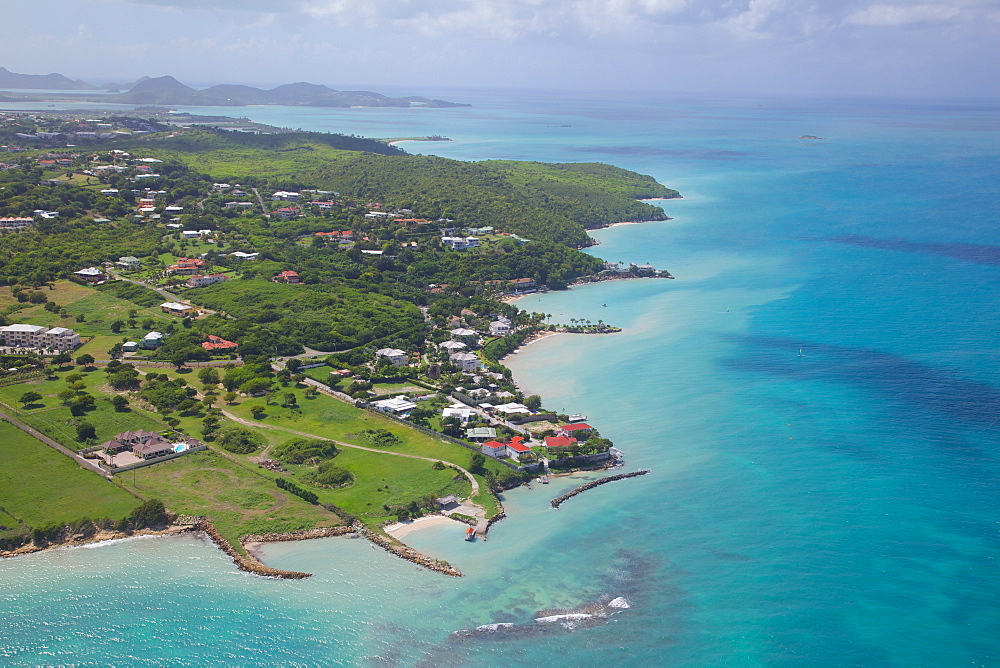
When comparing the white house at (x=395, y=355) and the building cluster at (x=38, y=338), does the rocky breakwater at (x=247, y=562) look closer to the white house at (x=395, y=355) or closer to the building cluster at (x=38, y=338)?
the white house at (x=395, y=355)

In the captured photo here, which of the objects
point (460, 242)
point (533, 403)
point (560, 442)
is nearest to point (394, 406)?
point (533, 403)

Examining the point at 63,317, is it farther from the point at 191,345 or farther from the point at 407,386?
the point at 407,386

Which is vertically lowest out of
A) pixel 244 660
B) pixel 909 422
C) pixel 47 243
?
pixel 244 660

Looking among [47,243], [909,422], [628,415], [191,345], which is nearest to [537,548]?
[628,415]

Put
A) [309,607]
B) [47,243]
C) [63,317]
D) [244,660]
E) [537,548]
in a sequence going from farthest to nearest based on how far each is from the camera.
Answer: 1. [47,243]
2. [63,317]
3. [537,548]
4. [309,607]
5. [244,660]

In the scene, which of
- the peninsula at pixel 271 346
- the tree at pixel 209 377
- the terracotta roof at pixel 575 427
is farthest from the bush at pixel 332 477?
the tree at pixel 209 377

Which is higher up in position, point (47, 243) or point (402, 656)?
point (47, 243)
